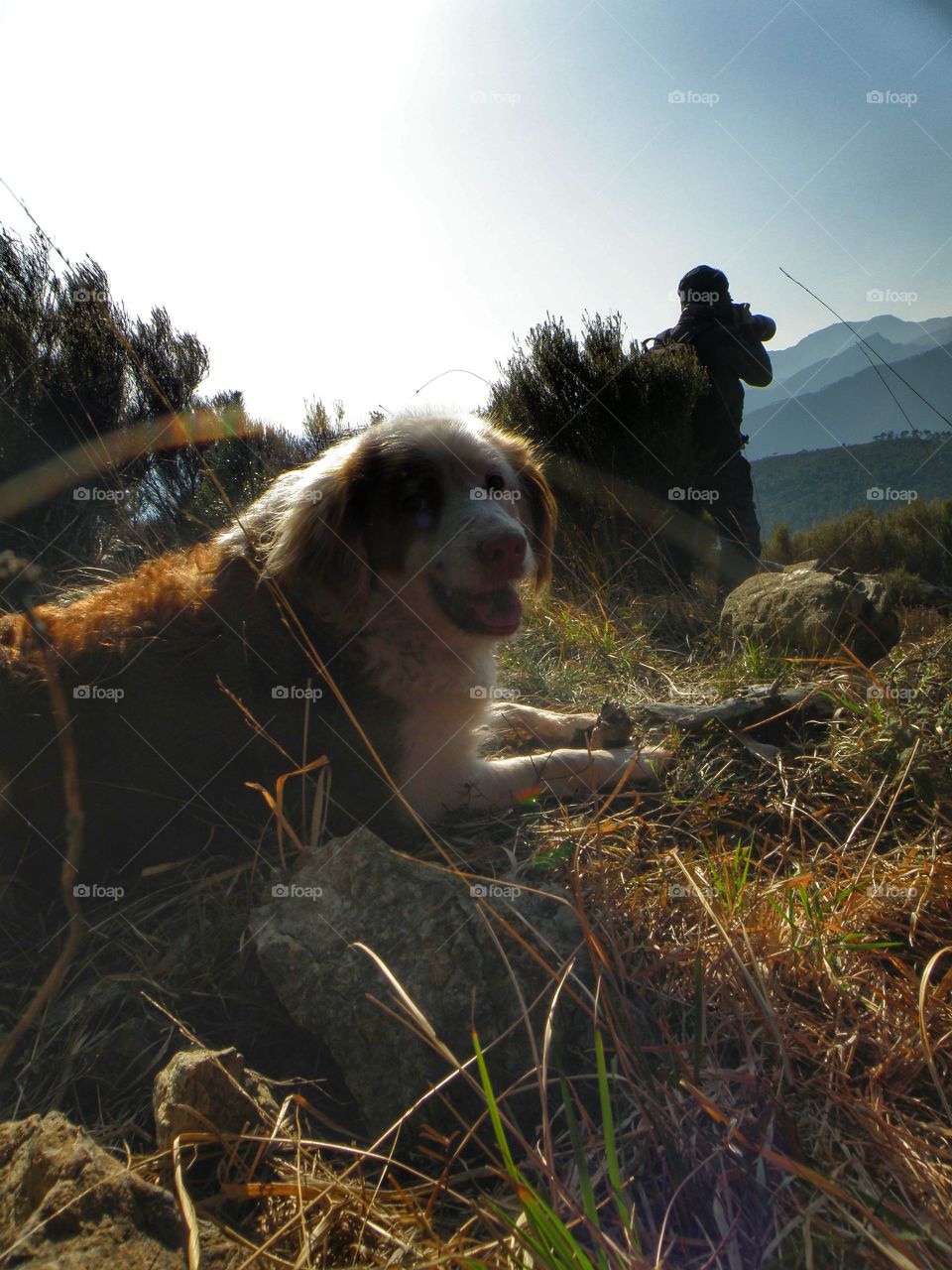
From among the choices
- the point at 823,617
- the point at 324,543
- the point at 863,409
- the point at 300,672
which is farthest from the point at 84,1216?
the point at 863,409

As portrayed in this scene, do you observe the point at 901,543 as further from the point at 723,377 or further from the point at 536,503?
the point at 536,503

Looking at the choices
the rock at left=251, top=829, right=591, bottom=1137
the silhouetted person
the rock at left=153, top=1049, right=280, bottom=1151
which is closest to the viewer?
the rock at left=153, top=1049, right=280, bottom=1151

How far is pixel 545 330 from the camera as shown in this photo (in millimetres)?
7223

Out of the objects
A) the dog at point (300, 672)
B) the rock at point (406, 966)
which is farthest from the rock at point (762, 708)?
the rock at point (406, 966)

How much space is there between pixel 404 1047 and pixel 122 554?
567 cm

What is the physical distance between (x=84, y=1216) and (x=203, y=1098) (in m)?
0.30

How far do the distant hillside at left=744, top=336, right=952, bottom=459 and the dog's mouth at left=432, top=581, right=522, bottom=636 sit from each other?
207 centimetres

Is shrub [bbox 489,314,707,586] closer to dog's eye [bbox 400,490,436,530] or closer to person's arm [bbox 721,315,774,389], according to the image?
person's arm [bbox 721,315,774,389]

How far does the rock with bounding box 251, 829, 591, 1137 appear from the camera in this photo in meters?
1.58

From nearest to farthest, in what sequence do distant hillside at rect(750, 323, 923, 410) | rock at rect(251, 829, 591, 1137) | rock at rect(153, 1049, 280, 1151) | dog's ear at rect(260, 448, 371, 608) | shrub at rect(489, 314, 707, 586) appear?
1. rock at rect(153, 1049, 280, 1151)
2. rock at rect(251, 829, 591, 1137)
3. dog's ear at rect(260, 448, 371, 608)
4. distant hillside at rect(750, 323, 923, 410)
5. shrub at rect(489, 314, 707, 586)

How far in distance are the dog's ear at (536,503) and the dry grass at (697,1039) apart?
1.12m

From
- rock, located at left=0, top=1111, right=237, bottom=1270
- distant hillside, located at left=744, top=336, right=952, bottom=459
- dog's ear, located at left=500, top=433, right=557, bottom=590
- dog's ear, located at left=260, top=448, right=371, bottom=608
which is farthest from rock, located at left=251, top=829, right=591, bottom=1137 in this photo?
distant hillside, located at left=744, top=336, right=952, bottom=459

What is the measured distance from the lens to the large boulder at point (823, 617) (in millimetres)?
3760

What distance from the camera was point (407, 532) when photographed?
283cm
